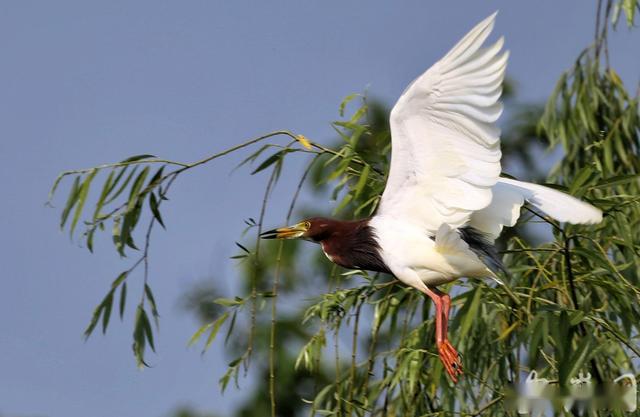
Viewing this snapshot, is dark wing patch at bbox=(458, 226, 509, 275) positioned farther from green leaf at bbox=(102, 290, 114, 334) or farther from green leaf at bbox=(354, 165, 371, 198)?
green leaf at bbox=(102, 290, 114, 334)

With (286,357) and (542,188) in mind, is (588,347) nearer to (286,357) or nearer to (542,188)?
(542,188)

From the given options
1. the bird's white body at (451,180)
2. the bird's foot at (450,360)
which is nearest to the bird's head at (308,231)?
the bird's white body at (451,180)

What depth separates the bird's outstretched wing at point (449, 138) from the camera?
277cm

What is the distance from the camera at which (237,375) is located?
3.19m

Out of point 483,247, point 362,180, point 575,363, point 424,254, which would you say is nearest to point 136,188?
point 362,180

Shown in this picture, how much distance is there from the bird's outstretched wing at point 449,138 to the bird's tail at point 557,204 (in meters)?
0.17

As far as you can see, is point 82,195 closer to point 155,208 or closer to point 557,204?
point 155,208

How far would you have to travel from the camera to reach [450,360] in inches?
115

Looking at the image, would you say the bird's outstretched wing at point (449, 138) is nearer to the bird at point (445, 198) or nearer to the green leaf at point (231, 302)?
the bird at point (445, 198)

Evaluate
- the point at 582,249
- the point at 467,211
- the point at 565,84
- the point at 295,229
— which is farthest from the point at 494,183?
the point at 565,84

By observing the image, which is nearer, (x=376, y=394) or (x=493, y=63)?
(x=493, y=63)

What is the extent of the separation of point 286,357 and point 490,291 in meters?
3.41

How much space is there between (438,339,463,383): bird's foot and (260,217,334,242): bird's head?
0.39 metres

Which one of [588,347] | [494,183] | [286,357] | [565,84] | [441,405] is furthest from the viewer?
[286,357]
